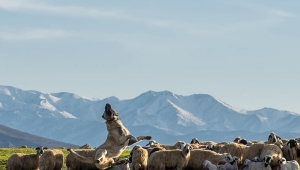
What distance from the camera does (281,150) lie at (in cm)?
3416

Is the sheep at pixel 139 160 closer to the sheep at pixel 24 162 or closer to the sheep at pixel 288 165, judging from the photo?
the sheep at pixel 288 165

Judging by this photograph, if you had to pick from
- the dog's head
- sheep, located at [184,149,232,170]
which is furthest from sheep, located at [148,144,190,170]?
the dog's head

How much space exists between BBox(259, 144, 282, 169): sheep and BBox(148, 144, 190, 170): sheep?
3.47 metres

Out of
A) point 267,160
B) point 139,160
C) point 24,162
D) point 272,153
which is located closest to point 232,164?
point 267,160

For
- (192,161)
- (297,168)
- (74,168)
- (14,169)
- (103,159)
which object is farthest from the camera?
(14,169)

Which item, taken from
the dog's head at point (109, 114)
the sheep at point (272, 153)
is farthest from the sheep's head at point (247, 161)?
the dog's head at point (109, 114)

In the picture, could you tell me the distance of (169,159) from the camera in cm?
3244

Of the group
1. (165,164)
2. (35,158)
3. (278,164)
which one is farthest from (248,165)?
(35,158)

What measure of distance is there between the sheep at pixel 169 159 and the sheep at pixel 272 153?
3.47 meters

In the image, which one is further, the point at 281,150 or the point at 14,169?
the point at 14,169

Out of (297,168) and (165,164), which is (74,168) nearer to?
(165,164)

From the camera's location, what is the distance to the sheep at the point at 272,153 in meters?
32.1

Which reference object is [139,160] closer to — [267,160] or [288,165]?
[267,160]

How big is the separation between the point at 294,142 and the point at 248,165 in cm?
373
